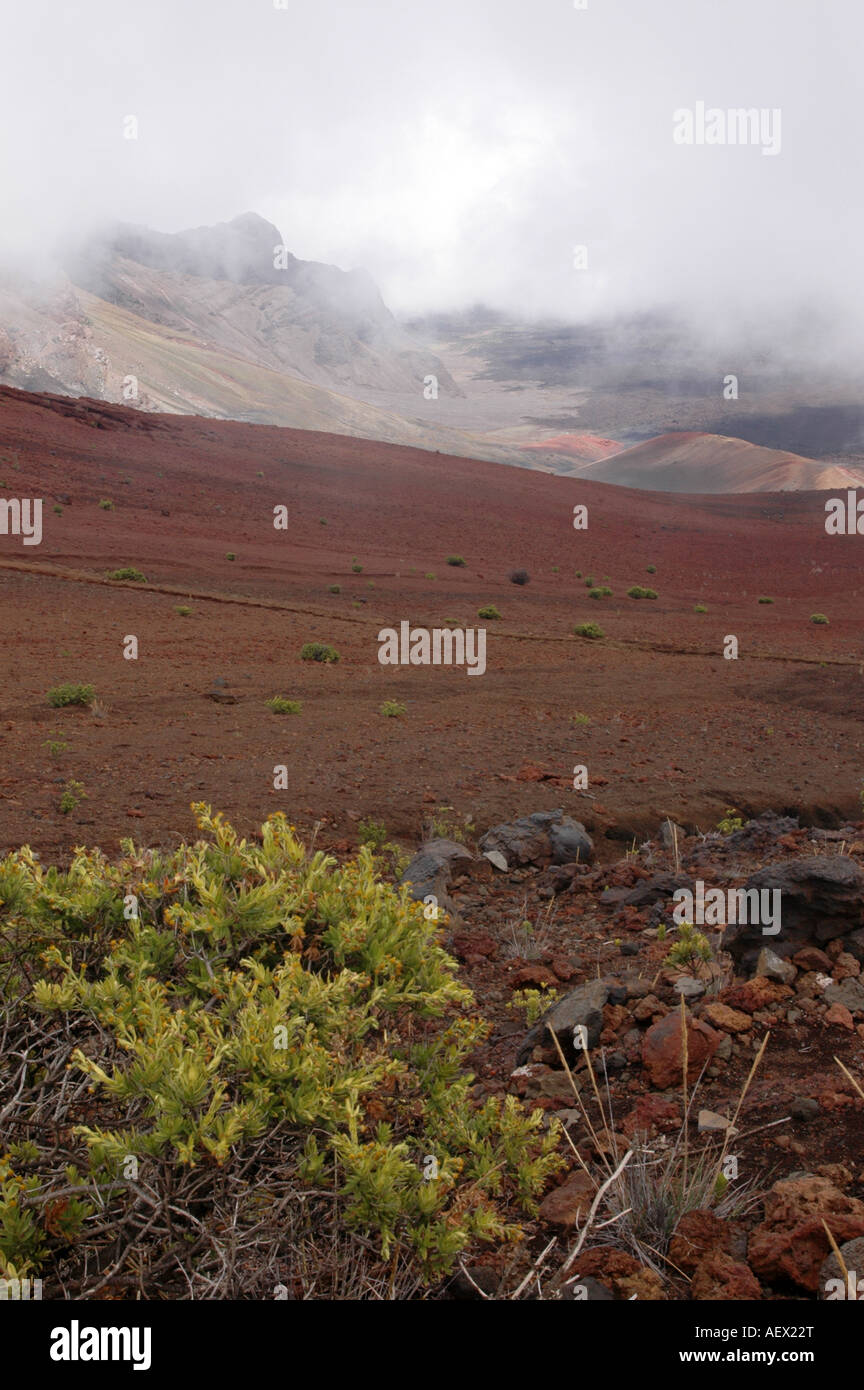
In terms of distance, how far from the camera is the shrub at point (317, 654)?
15.7 m

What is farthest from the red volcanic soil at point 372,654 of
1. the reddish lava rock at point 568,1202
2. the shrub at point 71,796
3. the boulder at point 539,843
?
the reddish lava rock at point 568,1202

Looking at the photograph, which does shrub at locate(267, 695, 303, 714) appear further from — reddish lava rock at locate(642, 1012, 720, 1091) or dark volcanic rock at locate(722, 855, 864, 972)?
reddish lava rock at locate(642, 1012, 720, 1091)

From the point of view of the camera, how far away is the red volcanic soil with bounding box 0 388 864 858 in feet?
26.4

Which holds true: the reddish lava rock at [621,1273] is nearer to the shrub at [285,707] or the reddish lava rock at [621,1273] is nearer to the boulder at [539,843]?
the boulder at [539,843]

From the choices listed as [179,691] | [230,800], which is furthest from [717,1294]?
[179,691]

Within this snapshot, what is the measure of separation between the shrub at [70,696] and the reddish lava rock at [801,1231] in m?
9.90

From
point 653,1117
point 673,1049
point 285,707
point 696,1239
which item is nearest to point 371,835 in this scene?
point 673,1049

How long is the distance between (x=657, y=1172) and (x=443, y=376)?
14199 cm

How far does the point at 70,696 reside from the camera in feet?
35.8

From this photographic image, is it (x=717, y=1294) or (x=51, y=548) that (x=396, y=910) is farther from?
(x=51, y=548)

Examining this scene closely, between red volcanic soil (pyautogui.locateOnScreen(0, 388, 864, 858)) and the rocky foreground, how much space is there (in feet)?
6.81

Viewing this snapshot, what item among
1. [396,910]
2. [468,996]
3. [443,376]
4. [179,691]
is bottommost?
[468,996]

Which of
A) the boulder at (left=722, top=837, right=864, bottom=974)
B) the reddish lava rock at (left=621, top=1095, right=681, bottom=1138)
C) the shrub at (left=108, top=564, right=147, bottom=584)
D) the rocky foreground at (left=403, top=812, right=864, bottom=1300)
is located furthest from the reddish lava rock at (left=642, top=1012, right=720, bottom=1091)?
the shrub at (left=108, top=564, right=147, bottom=584)

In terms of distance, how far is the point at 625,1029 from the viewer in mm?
3529
